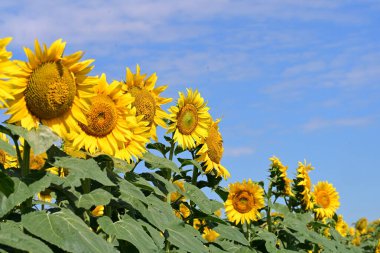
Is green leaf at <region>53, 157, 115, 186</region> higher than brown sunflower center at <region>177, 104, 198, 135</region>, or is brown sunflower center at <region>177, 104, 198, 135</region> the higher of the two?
brown sunflower center at <region>177, 104, 198, 135</region>

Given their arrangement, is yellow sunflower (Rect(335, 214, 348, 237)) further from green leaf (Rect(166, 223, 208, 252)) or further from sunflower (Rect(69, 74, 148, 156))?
sunflower (Rect(69, 74, 148, 156))

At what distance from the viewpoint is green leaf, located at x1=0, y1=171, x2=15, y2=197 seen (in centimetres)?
312

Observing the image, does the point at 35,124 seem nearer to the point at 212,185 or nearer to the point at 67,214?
the point at 67,214

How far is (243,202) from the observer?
23.4 feet

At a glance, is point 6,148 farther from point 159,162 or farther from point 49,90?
point 159,162

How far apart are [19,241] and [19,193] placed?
0.29 meters

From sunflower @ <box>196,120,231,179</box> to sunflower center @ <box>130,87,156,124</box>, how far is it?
1168 mm

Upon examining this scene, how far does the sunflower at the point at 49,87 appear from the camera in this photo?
349cm

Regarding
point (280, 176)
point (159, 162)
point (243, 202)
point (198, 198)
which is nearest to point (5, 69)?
point (159, 162)

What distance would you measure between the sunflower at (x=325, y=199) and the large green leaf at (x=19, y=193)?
5955mm

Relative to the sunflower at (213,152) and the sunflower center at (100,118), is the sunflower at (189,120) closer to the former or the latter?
the sunflower at (213,152)

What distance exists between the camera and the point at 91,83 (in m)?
3.66

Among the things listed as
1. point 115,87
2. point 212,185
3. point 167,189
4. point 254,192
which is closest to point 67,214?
point 115,87

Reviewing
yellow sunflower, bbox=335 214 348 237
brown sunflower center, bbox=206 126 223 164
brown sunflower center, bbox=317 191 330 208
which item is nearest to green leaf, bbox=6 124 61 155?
A: brown sunflower center, bbox=206 126 223 164
